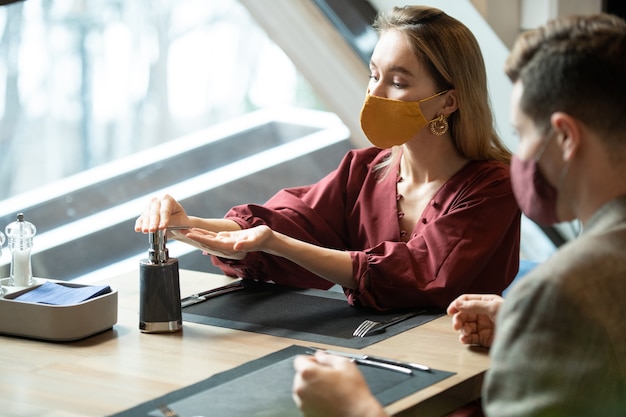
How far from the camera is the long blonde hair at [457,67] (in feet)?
7.89

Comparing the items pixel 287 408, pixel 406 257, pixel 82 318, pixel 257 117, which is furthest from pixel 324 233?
pixel 257 117

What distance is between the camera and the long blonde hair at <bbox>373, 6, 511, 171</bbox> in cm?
240

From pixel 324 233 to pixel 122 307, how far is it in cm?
59

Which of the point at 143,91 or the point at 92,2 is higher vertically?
the point at 92,2

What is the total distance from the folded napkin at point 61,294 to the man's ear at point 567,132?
1.05 meters

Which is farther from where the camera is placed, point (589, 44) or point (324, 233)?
point (324, 233)

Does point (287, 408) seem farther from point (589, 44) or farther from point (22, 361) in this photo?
point (589, 44)

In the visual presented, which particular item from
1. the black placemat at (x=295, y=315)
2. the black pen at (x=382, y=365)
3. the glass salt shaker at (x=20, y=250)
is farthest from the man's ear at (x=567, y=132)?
the glass salt shaker at (x=20, y=250)

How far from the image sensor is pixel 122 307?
2.23 metres

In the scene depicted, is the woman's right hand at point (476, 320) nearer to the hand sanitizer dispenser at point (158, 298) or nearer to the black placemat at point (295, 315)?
the black placemat at point (295, 315)

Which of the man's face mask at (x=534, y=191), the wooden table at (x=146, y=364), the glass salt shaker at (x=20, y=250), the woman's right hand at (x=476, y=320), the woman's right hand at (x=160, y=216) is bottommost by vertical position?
the wooden table at (x=146, y=364)

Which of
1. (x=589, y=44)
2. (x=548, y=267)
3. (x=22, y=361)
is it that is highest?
(x=589, y=44)

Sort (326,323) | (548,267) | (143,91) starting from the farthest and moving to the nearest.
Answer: (143,91) < (326,323) < (548,267)

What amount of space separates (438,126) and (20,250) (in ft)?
3.31
